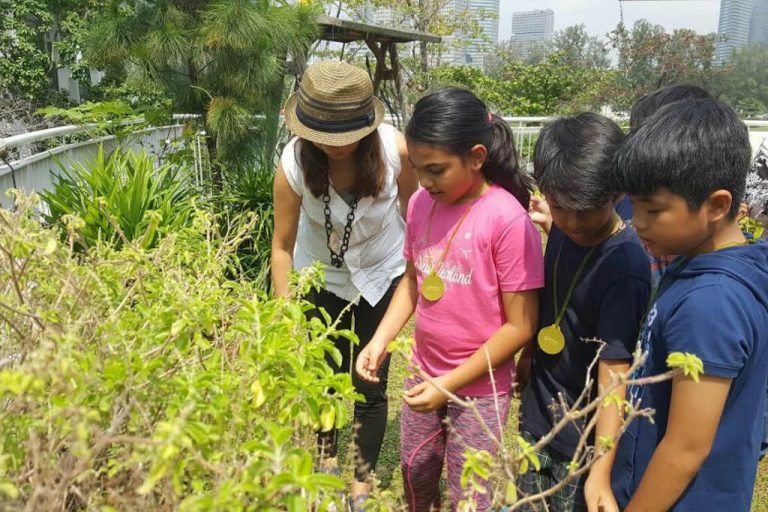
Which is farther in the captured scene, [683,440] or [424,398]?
[424,398]

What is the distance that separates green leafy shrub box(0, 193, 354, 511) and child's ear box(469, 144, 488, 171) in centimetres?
64

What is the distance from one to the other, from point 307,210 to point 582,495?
1.27 metres

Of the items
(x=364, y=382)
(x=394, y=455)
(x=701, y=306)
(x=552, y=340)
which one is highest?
(x=701, y=306)

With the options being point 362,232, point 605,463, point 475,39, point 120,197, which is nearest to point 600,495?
point 605,463

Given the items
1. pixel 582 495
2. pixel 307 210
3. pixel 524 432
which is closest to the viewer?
pixel 582 495

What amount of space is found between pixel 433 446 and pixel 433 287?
1.65 feet

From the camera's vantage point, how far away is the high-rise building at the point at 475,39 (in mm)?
15438

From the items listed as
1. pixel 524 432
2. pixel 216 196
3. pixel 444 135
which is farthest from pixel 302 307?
pixel 216 196

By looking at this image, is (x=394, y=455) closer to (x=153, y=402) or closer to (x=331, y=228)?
(x=331, y=228)

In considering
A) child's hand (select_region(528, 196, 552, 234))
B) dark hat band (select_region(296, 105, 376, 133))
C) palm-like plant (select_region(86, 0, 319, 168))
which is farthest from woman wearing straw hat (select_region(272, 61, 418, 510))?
palm-like plant (select_region(86, 0, 319, 168))

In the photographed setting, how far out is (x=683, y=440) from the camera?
3.84ft

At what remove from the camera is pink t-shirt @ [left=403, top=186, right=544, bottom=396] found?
67.0 inches

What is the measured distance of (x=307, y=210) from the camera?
7.49 ft

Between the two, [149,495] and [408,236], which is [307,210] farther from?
[149,495]
